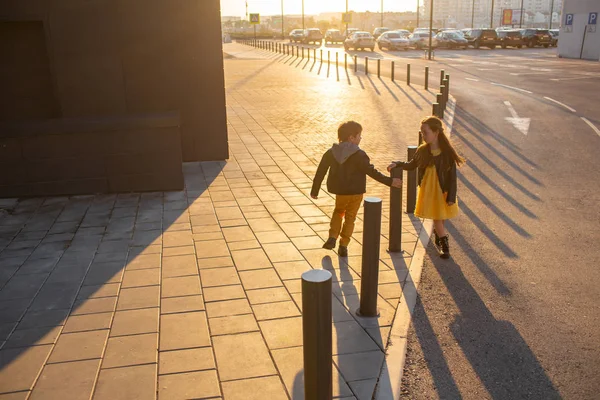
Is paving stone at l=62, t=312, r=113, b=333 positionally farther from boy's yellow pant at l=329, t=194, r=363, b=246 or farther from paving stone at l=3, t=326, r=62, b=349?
boy's yellow pant at l=329, t=194, r=363, b=246

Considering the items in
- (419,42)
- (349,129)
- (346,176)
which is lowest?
(419,42)

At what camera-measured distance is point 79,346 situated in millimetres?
4637

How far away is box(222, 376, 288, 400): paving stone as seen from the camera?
3.96 metres

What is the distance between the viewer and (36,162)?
8742 mm

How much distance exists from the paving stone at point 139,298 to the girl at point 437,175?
271 cm

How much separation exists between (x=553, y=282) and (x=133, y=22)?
7.72 meters

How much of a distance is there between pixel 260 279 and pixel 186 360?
4.99ft

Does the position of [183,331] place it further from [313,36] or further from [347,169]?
[313,36]

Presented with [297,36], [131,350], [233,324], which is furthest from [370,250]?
[297,36]

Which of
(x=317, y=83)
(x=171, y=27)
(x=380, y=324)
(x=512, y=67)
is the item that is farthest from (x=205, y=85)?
(x=512, y=67)

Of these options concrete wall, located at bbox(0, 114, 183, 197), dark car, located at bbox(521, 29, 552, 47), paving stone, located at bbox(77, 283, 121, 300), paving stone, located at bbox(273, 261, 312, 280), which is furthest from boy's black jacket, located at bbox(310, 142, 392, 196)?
dark car, located at bbox(521, 29, 552, 47)

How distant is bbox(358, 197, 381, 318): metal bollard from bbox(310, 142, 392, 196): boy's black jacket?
3.54 feet

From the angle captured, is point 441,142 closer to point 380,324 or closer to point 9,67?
point 380,324

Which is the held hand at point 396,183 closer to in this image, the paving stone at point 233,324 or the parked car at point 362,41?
the paving stone at point 233,324
